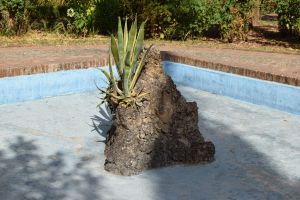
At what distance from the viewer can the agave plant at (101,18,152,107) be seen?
504cm

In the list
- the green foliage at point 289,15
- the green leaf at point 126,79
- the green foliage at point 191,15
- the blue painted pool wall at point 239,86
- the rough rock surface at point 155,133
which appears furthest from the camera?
the green foliage at point 191,15

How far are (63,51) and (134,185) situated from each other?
668 cm

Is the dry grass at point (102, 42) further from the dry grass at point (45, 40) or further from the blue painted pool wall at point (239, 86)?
the blue painted pool wall at point (239, 86)

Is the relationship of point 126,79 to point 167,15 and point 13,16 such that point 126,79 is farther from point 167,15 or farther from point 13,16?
point 13,16

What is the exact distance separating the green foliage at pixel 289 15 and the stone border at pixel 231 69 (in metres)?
4.54

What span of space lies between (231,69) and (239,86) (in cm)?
37

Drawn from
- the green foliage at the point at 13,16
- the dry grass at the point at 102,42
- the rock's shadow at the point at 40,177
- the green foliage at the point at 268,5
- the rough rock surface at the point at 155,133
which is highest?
the green foliage at the point at 268,5

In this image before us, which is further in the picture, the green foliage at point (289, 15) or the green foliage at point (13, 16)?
the green foliage at point (13, 16)

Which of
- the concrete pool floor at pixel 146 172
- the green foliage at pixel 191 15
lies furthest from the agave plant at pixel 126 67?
the green foliage at pixel 191 15

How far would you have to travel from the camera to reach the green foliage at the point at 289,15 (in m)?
12.8

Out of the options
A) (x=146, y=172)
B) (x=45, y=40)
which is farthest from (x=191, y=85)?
(x=45, y=40)

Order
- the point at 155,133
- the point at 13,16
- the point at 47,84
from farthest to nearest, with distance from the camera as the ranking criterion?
the point at 13,16 < the point at 47,84 < the point at 155,133

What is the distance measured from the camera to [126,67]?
200 inches

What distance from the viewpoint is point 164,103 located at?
518cm
